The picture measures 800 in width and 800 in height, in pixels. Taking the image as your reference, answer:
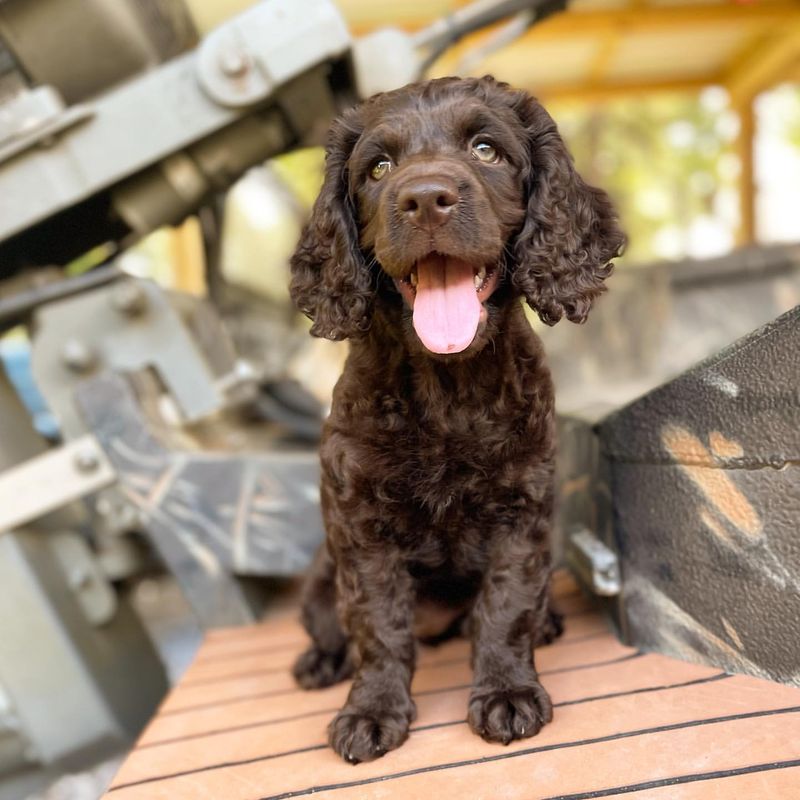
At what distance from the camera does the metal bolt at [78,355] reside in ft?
8.02

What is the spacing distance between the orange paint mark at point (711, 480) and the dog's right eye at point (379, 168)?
855 millimetres

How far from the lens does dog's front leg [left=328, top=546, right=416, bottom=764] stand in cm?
154

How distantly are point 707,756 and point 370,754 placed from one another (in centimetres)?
62

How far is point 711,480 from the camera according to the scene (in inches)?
64.2

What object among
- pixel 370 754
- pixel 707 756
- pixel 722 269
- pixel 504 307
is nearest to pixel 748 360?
pixel 504 307

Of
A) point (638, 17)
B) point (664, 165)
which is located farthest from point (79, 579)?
point (664, 165)

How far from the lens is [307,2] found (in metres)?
2.34

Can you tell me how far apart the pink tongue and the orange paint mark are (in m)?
0.60

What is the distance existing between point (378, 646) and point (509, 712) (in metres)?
0.30

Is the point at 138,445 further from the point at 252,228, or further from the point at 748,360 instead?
the point at 252,228

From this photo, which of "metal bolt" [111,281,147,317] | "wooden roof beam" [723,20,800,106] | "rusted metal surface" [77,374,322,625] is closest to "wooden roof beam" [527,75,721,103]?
"wooden roof beam" [723,20,800,106]

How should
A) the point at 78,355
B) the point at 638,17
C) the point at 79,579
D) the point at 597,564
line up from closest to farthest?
the point at 597,564, the point at 78,355, the point at 79,579, the point at 638,17

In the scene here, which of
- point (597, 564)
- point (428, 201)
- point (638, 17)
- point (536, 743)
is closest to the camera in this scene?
point (428, 201)

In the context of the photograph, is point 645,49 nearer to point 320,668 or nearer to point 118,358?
A: point 118,358
